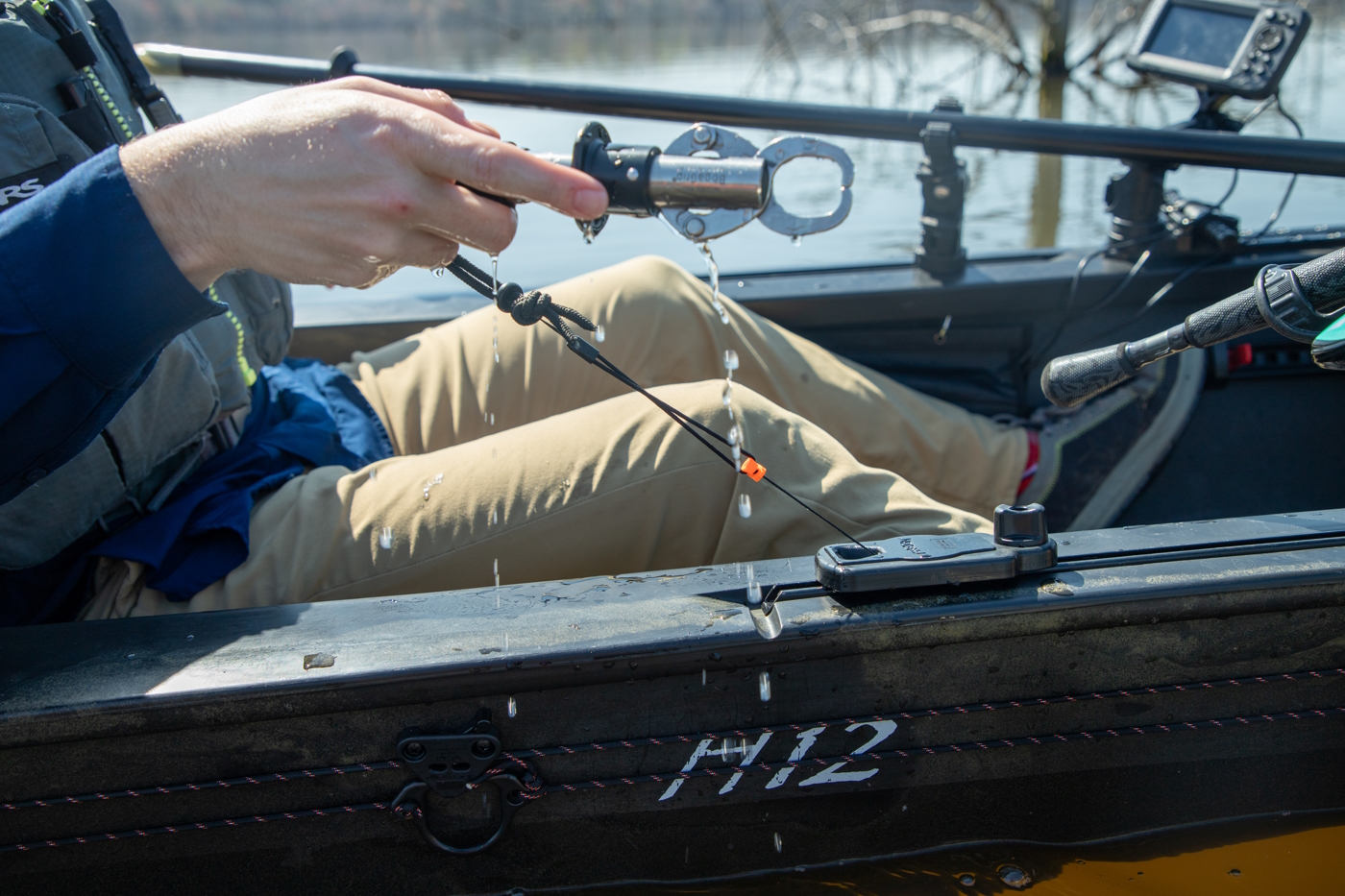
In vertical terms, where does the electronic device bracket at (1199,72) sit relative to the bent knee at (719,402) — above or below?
above

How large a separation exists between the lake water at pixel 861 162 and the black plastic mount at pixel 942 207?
0.21 m

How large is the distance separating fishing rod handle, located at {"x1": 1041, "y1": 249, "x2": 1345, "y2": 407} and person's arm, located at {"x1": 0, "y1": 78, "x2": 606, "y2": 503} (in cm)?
58

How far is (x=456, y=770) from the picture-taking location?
0.95m

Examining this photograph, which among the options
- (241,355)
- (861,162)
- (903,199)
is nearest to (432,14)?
(861,162)

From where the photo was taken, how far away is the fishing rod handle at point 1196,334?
922 mm

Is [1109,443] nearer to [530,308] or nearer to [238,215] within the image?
[530,308]

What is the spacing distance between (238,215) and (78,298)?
160mm

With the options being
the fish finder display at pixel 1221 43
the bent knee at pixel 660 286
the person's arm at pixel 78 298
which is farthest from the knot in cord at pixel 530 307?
the fish finder display at pixel 1221 43

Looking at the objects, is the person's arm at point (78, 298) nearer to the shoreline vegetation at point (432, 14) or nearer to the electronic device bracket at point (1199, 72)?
the electronic device bracket at point (1199, 72)

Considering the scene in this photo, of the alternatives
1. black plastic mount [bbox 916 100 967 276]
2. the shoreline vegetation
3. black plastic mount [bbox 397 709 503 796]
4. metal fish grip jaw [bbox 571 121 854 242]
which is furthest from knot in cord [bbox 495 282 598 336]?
the shoreline vegetation

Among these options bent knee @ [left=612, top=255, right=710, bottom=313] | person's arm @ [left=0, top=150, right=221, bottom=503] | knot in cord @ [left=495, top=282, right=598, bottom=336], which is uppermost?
person's arm @ [left=0, top=150, right=221, bottom=503]

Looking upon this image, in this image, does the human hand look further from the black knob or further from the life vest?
the black knob

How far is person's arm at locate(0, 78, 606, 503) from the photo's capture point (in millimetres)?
795

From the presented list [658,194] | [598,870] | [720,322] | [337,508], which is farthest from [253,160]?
[720,322]
